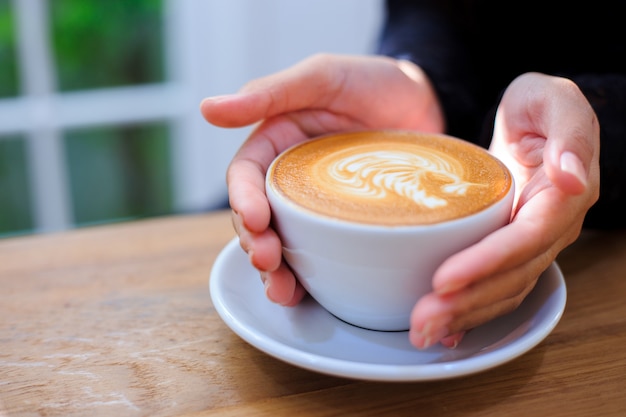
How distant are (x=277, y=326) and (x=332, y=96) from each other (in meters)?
0.35

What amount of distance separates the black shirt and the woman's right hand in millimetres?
68

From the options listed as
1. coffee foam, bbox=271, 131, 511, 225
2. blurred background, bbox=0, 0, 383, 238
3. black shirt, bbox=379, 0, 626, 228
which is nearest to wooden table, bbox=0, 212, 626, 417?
coffee foam, bbox=271, 131, 511, 225

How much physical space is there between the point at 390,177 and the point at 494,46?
2.22ft

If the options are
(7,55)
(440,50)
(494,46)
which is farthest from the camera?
(7,55)

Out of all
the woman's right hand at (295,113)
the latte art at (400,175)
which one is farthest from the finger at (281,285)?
the latte art at (400,175)

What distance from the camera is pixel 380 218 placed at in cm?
57

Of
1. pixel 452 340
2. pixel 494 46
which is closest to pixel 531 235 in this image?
pixel 452 340

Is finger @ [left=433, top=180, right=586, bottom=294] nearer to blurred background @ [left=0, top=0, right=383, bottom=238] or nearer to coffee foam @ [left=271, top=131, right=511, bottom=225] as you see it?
coffee foam @ [left=271, top=131, right=511, bottom=225]

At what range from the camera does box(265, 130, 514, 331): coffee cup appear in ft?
1.85

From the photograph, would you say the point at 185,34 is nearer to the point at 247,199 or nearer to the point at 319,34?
the point at 319,34

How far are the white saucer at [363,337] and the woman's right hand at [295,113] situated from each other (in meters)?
0.03

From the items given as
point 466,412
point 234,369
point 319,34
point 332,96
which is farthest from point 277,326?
point 319,34

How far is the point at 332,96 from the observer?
2.87ft

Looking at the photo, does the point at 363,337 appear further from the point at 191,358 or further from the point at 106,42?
the point at 106,42
